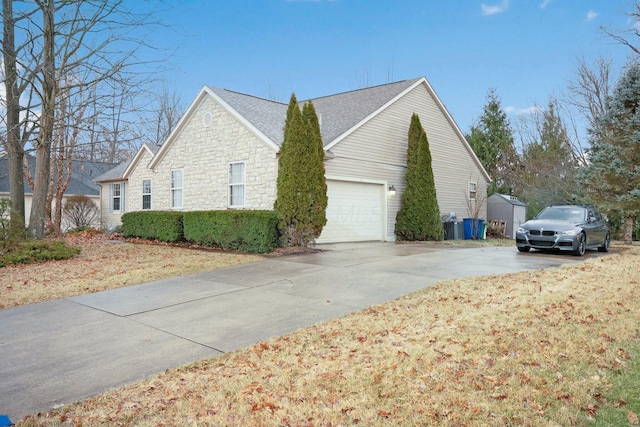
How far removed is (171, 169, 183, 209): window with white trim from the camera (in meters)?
17.9

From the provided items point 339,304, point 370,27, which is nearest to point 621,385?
point 339,304

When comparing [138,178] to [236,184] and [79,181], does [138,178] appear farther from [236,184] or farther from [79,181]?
[79,181]

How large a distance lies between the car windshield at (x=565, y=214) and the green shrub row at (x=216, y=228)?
327 inches

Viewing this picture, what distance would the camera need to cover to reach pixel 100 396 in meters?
3.63

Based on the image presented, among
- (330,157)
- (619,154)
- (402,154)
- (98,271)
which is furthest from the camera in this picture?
(402,154)

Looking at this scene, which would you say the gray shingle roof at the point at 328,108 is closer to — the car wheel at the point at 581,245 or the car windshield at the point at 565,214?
the car windshield at the point at 565,214

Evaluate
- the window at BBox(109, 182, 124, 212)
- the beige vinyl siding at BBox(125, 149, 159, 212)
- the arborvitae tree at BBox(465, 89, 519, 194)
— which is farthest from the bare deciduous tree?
the arborvitae tree at BBox(465, 89, 519, 194)

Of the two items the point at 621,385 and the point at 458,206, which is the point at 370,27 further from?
the point at 621,385

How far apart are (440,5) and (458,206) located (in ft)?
31.3

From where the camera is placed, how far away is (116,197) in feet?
78.3

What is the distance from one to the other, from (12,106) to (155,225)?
19.2ft

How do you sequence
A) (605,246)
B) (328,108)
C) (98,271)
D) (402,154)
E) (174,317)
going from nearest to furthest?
(174,317) → (98,271) → (605,246) → (402,154) → (328,108)

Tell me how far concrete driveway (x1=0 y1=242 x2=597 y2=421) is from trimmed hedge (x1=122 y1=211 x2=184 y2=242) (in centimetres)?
634

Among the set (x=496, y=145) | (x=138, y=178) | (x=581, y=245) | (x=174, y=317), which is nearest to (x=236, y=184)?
(x=138, y=178)
